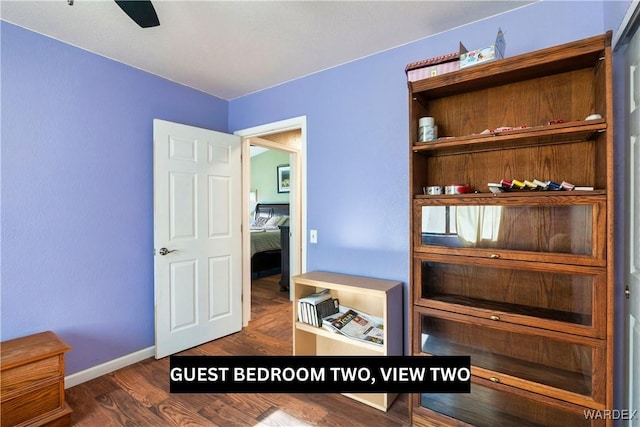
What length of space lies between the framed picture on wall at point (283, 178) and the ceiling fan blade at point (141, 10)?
18.4ft

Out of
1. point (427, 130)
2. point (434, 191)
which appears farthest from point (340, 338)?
point (427, 130)

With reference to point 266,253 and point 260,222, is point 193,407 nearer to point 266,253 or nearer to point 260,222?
point 266,253

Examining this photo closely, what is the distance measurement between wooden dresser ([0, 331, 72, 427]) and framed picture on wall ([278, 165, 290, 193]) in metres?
5.43

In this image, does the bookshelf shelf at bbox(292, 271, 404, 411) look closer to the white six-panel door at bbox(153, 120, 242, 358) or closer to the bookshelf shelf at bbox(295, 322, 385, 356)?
the bookshelf shelf at bbox(295, 322, 385, 356)

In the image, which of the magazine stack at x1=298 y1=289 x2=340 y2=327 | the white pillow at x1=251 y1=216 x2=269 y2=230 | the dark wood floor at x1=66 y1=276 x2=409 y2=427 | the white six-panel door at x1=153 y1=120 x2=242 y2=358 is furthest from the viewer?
the white pillow at x1=251 y1=216 x2=269 y2=230

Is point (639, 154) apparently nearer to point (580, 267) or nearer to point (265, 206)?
point (580, 267)

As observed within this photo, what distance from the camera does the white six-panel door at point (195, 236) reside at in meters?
2.56

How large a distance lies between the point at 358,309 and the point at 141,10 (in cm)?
213

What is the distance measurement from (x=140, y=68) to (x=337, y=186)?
1884mm

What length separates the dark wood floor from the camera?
182 centimetres

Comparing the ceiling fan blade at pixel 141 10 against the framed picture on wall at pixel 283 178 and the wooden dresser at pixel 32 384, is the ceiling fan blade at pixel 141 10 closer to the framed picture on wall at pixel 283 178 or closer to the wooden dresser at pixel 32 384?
the wooden dresser at pixel 32 384

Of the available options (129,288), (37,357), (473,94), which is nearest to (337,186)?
(473,94)

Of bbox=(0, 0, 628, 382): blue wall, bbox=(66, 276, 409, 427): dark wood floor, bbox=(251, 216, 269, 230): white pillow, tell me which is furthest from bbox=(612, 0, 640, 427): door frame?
bbox=(251, 216, 269, 230): white pillow

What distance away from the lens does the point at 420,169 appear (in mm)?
1816
